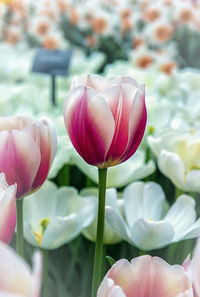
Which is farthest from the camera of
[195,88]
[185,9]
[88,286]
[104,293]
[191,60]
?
[185,9]

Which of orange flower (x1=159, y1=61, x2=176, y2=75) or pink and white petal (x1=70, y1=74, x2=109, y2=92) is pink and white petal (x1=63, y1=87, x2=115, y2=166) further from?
orange flower (x1=159, y1=61, x2=176, y2=75)

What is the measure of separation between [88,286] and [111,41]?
1.27 meters

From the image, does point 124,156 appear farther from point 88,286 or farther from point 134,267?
point 88,286

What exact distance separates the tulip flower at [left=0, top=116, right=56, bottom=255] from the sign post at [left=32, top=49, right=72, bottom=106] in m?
0.40

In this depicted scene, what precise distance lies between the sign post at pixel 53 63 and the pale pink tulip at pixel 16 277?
20.6 inches

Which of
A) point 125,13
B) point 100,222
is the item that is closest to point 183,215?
point 100,222

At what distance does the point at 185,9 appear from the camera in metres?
1.58

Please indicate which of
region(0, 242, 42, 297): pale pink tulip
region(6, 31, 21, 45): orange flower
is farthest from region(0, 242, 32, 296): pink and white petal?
region(6, 31, 21, 45): orange flower

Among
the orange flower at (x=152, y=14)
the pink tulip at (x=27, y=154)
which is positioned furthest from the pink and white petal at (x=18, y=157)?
the orange flower at (x=152, y=14)

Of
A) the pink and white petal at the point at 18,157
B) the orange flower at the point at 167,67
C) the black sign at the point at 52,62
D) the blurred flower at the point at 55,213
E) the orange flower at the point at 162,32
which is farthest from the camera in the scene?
the orange flower at the point at 162,32

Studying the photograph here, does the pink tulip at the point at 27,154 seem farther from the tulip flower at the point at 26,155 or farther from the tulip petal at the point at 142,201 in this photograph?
the tulip petal at the point at 142,201

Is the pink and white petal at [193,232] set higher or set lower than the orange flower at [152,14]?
higher

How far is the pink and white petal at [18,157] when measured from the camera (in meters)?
0.28

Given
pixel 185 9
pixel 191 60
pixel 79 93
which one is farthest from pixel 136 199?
pixel 185 9
